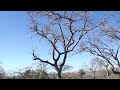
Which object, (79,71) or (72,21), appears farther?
(79,71)

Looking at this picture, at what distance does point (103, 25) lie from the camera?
15391 mm

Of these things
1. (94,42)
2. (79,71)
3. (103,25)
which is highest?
(103,25)
